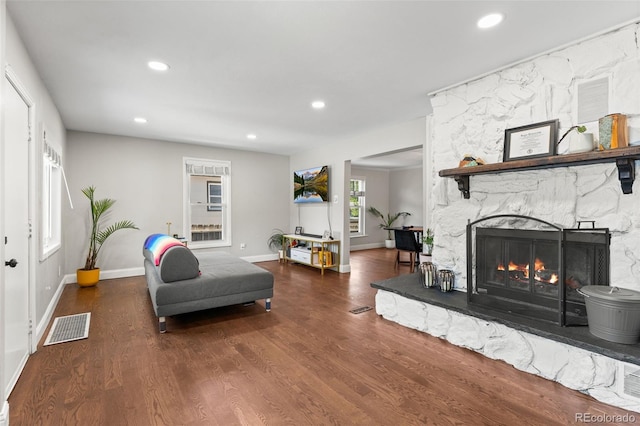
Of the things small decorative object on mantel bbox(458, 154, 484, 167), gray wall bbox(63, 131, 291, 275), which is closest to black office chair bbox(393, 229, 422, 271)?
gray wall bbox(63, 131, 291, 275)

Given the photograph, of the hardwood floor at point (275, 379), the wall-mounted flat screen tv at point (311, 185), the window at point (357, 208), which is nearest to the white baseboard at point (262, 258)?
the wall-mounted flat screen tv at point (311, 185)

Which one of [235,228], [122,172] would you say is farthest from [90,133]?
[235,228]

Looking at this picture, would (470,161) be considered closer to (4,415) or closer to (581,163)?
(581,163)

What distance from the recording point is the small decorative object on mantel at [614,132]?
2197 mm

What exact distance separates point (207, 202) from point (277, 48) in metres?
4.61

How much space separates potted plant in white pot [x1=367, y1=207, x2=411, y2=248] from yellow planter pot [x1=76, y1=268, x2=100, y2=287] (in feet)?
23.0

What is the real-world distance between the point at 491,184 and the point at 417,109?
1.54 meters

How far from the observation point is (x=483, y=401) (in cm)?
202

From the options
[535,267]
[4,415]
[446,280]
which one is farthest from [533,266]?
[4,415]

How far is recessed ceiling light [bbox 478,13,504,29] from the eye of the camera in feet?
7.05

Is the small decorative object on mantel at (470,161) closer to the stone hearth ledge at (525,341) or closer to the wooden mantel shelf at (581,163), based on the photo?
the wooden mantel shelf at (581,163)

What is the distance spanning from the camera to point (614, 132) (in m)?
2.21

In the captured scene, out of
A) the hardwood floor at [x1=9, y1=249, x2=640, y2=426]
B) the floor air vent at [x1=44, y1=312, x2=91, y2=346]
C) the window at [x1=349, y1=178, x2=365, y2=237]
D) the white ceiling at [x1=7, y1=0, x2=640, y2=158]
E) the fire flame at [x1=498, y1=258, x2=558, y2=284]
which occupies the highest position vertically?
the white ceiling at [x1=7, y1=0, x2=640, y2=158]

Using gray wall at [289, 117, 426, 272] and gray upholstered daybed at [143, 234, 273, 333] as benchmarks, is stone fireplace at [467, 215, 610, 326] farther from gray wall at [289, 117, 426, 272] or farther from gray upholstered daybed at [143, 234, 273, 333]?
gray upholstered daybed at [143, 234, 273, 333]
